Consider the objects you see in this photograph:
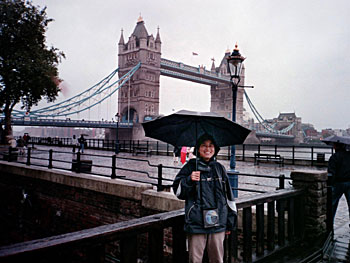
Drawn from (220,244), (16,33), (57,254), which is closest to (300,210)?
(220,244)

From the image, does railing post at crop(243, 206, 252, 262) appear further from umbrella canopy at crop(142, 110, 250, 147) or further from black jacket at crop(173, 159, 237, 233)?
umbrella canopy at crop(142, 110, 250, 147)

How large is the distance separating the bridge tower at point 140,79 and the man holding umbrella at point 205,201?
7118 centimetres

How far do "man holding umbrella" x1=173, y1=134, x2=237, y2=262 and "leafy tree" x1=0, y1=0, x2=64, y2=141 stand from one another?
24.1 m

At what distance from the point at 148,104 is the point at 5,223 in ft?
218

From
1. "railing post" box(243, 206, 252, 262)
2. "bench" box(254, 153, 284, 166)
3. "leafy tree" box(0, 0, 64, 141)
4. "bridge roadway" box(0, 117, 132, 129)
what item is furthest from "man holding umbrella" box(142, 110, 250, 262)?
"bridge roadway" box(0, 117, 132, 129)

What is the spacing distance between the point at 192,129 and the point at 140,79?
75863 mm

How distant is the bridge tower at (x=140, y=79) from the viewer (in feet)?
251

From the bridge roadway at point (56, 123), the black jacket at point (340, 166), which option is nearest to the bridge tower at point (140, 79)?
the bridge roadway at point (56, 123)

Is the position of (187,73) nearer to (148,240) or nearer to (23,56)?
(23,56)

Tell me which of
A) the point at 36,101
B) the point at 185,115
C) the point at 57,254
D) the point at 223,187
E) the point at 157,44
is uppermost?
the point at 157,44

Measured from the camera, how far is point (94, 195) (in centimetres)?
912

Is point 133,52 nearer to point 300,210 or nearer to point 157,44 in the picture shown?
point 157,44

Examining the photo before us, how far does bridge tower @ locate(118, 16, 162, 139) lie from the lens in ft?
251

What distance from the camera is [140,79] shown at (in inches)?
3044
